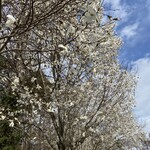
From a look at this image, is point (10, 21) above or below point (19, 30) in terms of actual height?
below

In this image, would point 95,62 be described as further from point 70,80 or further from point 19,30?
point 19,30

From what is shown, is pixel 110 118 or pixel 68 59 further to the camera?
pixel 110 118

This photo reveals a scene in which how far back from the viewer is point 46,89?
11820mm

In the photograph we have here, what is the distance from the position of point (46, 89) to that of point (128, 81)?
4843 mm

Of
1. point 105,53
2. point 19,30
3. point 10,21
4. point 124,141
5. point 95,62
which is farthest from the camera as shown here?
point 124,141

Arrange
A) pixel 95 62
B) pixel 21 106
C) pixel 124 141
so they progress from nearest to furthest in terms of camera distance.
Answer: pixel 21 106, pixel 95 62, pixel 124 141

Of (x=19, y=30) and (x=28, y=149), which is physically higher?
(x=28, y=149)

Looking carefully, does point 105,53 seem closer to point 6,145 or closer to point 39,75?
point 39,75

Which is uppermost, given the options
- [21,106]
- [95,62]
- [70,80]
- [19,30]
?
[95,62]

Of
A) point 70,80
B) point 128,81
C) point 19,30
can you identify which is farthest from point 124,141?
point 19,30

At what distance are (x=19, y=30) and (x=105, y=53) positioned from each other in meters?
Result: 9.41

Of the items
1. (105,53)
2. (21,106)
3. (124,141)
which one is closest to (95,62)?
(105,53)

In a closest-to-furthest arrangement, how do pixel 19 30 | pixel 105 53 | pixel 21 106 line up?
pixel 19 30
pixel 21 106
pixel 105 53

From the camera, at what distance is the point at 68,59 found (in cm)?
1229
